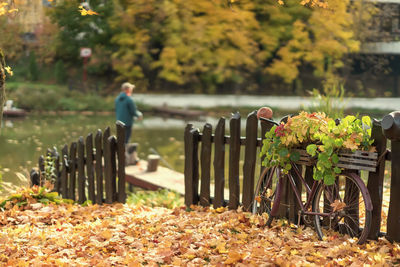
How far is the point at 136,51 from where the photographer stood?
35750 millimetres

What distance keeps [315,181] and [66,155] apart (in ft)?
17.4

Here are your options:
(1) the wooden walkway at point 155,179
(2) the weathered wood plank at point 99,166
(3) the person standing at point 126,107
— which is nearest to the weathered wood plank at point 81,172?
(2) the weathered wood plank at point 99,166

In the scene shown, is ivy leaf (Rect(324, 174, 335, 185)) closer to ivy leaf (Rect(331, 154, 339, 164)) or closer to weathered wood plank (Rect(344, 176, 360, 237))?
ivy leaf (Rect(331, 154, 339, 164))

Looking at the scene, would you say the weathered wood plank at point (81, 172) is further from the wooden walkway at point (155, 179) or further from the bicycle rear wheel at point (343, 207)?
the bicycle rear wheel at point (343, 207)

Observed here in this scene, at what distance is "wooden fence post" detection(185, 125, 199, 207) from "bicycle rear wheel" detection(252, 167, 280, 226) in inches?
52.2

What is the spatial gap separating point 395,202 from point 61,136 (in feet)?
54.5

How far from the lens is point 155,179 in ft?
35.0

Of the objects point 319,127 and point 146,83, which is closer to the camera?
point 319,127

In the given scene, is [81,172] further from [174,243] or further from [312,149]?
[312,149]

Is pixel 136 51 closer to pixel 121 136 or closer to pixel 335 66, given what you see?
pixel 335 66

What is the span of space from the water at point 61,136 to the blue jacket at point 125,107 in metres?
1.99

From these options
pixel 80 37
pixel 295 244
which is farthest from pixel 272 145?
pixel 80 37

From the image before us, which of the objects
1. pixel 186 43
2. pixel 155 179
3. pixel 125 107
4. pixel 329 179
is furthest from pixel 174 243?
pixel 186 43

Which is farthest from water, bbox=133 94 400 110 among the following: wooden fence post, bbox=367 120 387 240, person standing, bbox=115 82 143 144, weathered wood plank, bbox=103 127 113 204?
wooden fence post, bbox=367 120 387 240
